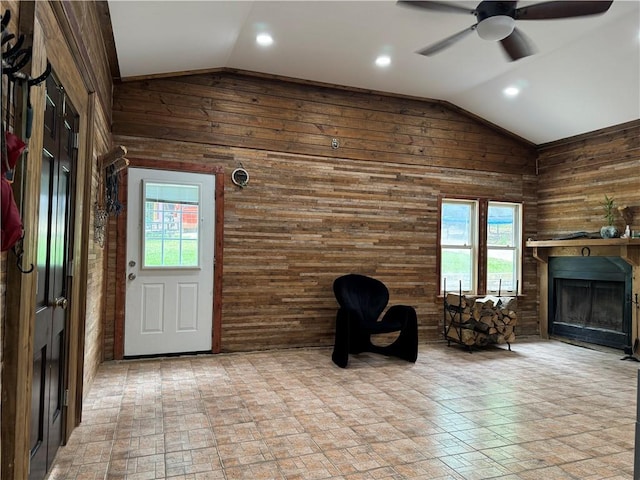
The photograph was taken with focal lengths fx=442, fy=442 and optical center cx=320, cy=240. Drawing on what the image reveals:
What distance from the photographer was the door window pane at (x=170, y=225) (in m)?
4.77

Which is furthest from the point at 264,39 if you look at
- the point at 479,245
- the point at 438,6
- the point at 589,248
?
the point at 589,248

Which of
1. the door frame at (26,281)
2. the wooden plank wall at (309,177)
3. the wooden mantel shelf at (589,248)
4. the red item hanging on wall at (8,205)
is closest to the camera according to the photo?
the red item hanging on wall at (8,205)

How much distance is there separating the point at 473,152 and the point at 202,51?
3872mm

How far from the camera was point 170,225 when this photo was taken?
4.86 meters

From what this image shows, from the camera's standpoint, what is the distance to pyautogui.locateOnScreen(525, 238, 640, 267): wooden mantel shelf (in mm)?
5203

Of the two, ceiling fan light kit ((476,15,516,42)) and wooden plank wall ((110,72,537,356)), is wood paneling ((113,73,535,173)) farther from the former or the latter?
ceiling fan light kit ((476,15,516,42))

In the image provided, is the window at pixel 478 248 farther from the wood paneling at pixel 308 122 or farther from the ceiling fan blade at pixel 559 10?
the ceiling fan blade at pixel 559 10

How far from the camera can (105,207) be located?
4031 mm

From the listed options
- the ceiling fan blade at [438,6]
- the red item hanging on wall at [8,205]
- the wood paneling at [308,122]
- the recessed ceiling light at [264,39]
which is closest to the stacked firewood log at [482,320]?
the wood paneling at [308,122]

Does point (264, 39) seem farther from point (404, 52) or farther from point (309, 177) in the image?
point (309, 177)

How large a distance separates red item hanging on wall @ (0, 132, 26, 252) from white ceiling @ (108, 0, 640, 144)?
2.37m

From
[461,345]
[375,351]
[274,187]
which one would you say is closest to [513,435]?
[375,351]

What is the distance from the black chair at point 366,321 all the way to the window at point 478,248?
4.27 feet

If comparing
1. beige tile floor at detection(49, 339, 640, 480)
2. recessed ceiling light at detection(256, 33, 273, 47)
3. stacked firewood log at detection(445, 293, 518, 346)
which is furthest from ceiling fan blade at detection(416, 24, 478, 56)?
stacked firewood log at detection(445, 293, 518, 346)
